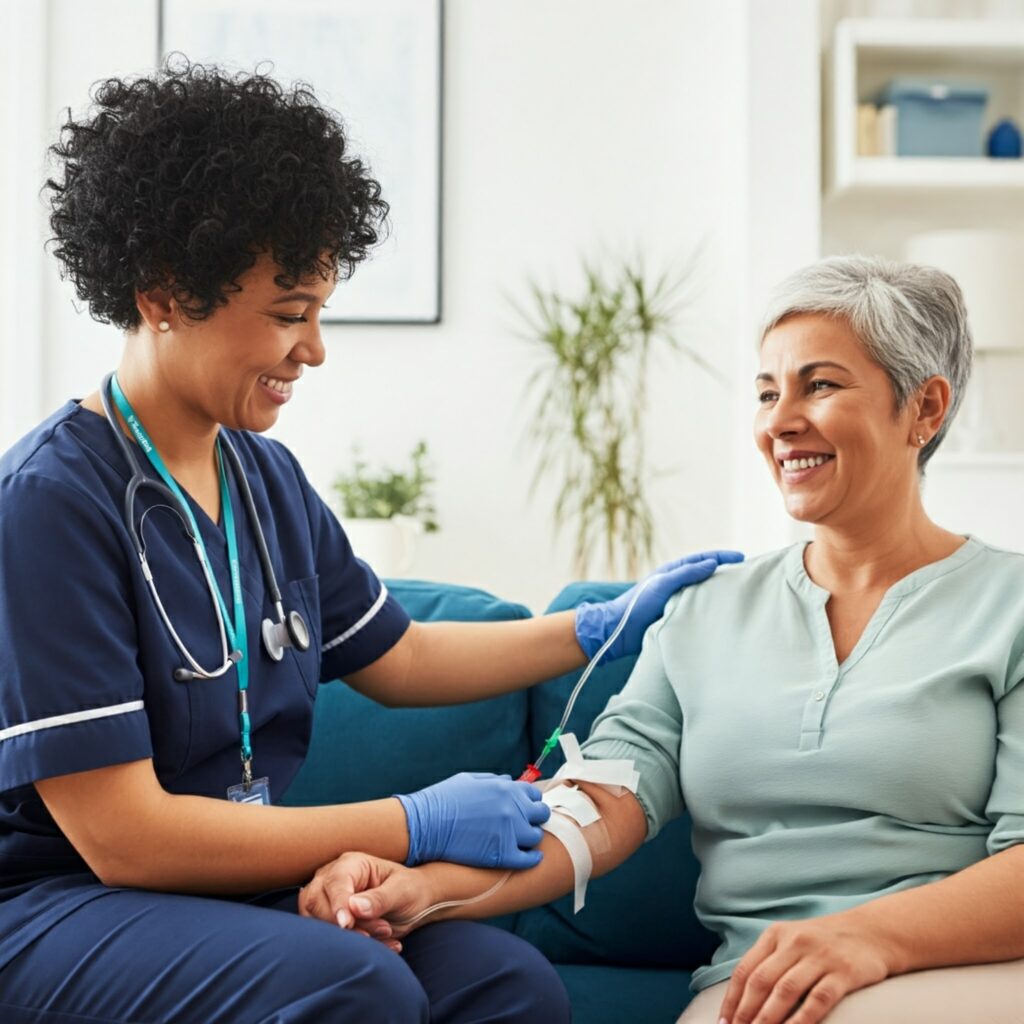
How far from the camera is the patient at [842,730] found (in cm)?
127

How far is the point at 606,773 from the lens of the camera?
153 cm

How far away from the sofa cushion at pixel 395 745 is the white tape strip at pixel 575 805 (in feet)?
0.96

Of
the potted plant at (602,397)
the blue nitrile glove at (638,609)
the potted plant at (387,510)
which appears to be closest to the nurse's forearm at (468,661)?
the blue nitrile glove at (638,609)

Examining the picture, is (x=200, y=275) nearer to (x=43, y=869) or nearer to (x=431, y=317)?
(x=43, y=869)

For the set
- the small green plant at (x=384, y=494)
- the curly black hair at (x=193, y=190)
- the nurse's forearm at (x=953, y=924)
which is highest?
the curly black hair at (x=193, y=190)

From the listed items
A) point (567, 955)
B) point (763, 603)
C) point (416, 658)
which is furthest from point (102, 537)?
point (567, 955)

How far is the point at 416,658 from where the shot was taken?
1738mm

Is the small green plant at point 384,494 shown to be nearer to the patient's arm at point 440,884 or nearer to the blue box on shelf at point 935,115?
the blue box on shelf at point 935,115

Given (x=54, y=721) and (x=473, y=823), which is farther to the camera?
(x=473, y=823)

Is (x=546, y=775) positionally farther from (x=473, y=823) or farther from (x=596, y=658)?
(x=473, y=823)

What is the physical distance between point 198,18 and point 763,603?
3201 millimetres

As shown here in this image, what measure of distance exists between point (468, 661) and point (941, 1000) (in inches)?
29.5

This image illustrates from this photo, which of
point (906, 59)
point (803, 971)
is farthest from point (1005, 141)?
point (803, 971)

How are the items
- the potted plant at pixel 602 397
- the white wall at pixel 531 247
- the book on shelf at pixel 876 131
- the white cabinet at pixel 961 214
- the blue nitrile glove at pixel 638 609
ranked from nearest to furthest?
1. the blue nitrile glove at pixel 638 609
2. the white cabinet at pixel 961 214
3. the book on shelf at pixel 876 131
4. the potted plant at pixel 602 397
5. the white wall at pixel 531 247
